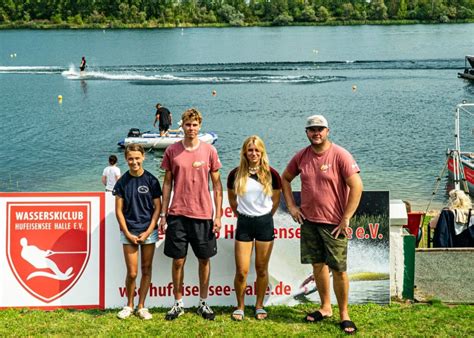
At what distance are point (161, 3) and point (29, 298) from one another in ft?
506

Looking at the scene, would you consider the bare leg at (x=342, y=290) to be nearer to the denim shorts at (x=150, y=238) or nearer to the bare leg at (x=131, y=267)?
the denim shorts at (x=150, y=238)

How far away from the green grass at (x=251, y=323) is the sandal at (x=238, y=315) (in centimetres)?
5

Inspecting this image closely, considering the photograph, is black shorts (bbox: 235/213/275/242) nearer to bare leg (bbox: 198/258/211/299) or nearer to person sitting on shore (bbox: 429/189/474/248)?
bare leg (bbox: 198/258/211/299)

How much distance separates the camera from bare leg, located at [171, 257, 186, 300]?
6.30 meters

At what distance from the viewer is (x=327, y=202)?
600cm

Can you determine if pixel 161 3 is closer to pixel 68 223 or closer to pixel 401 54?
pixel 401 54

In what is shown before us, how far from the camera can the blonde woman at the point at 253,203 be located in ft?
20.1

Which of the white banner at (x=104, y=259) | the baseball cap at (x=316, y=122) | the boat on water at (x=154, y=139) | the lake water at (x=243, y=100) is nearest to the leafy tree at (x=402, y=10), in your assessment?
the lake water at (x=243, y=100)

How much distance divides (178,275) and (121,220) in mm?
782

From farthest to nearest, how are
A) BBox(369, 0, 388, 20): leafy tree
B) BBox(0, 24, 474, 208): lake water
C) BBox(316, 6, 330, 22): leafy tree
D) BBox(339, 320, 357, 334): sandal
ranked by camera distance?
BBox(316, 6, 330, 22): leafy tree
BBox(369, 0, 388, 20): leafy tree
BBox(0, 24, 474, 208): lake water
BBox(339, 320, 357, 334): sandal

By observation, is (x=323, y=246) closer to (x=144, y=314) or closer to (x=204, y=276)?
(x=204, y=276)

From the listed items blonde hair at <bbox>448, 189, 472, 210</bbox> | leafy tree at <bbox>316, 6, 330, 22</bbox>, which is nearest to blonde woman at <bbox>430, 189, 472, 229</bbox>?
blonde hair at <bbox>448, 189, 472, 210</bbox>

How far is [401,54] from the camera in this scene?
8075cm

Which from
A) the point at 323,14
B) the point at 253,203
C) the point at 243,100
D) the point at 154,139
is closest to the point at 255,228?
the point at 253,203
